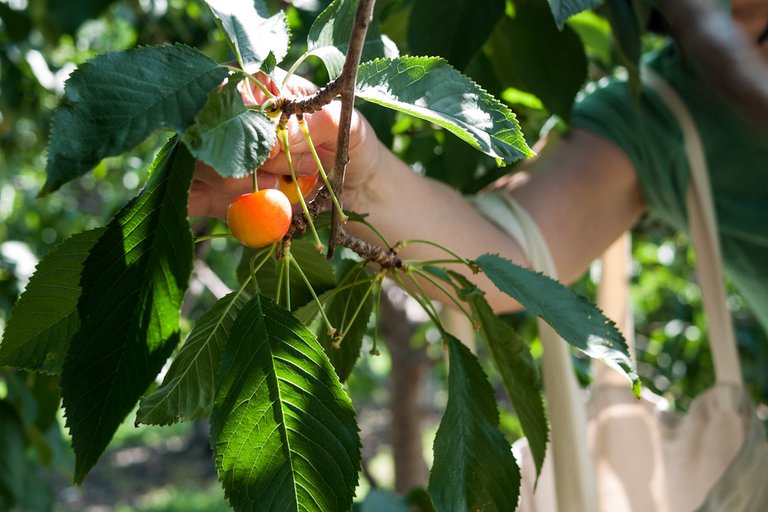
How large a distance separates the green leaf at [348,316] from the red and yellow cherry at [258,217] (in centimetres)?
18

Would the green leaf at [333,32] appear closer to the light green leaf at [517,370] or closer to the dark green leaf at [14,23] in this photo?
the light green leaf at [517,370]

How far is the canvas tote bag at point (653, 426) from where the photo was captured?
3.02ft

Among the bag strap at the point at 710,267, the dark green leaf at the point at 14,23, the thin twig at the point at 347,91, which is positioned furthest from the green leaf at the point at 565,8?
the dark green leaf at the point at 14,23

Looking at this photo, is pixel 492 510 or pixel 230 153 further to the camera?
pixel 492 510

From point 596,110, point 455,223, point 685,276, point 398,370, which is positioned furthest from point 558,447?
point 685,276

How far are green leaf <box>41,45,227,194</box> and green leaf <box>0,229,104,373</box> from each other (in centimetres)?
14

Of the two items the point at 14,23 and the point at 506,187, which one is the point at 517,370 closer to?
the point at 506,187

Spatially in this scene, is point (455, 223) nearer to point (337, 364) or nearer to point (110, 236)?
A: point (337, 364)

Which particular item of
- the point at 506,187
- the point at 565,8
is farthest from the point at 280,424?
the point at 506,187

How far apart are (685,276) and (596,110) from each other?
2219mm

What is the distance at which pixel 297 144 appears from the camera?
60cm

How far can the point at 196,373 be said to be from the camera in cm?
61

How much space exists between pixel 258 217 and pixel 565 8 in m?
0.24

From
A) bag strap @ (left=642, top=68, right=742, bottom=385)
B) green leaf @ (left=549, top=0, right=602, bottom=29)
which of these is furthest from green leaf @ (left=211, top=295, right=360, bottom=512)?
bag strap @ (left=642, top=68, right=742, bottom=385)
